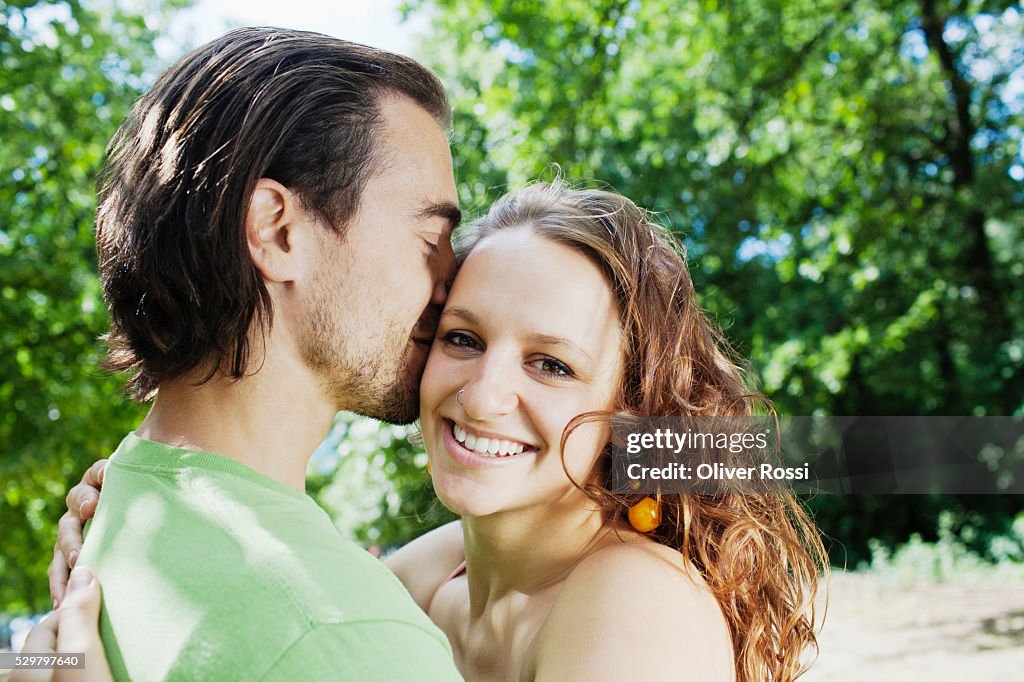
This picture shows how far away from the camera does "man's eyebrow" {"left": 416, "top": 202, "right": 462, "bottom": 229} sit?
195 cm

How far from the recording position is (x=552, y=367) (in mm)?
2020

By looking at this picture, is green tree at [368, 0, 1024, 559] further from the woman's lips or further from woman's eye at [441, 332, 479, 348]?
the woman's lips

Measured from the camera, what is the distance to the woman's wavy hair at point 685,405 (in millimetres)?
2076

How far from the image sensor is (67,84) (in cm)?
743

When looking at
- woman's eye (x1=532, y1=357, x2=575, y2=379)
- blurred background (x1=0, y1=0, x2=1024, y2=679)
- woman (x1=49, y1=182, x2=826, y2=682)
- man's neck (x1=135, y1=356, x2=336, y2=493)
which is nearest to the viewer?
man's neck (x1=135, y1=356, x2=336, y2=493)

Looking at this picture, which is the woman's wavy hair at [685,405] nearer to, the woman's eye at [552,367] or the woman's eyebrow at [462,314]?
the woman's eye at [552,367]

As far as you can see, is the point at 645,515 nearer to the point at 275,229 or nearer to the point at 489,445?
the point at 489,445

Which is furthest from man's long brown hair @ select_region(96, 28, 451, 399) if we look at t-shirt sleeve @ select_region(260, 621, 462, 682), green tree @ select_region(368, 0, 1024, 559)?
green tree @ select_region(368, 0, 1024, 559)

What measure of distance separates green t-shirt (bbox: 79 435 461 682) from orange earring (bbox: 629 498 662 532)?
0.90m

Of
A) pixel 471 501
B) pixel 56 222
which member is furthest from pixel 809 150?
pixel 471 501

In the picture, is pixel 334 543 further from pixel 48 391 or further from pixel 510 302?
pixel 48 391

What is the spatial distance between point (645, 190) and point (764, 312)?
250 centimetres

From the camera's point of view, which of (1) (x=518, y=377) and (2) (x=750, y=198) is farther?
(2) (x=750, y=198)

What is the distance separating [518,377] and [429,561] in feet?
3.09
